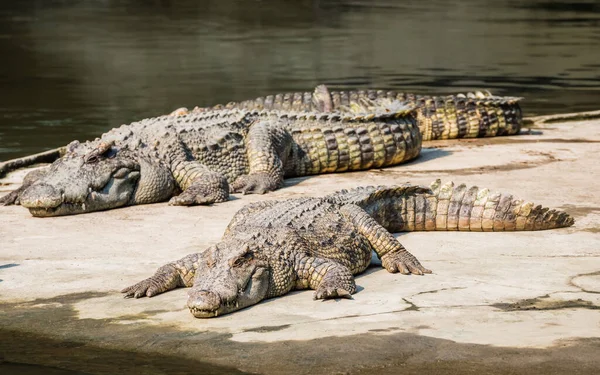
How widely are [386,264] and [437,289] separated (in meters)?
0.57

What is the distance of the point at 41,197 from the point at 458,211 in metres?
3.29

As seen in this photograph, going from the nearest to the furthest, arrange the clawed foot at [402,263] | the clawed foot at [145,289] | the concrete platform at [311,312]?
the concrete platform at [311,312], the clawed foot at [145,289], the clawed foot at [402,263]

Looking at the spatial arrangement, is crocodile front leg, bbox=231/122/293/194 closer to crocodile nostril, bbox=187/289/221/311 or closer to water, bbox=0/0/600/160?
crocodile nostril, bbox=187/289/221/311

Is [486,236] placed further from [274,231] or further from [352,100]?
[352,100]

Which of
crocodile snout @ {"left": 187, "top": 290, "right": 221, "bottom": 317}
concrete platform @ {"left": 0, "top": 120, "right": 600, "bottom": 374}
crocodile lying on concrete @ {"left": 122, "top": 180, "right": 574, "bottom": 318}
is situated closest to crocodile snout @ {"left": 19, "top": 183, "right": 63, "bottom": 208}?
concrete platform @ {"left": 0, "top": 120, "right": 600, "bottom": 374}

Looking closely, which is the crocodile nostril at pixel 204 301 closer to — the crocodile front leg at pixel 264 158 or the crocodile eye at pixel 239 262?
the crocodile eye at pixel 239 262

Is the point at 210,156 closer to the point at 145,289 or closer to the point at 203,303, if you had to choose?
the point at 145,289

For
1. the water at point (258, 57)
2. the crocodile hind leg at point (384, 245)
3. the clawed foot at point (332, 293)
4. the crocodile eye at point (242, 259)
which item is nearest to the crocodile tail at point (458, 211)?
the crocodile hind leg at point (384, 245)

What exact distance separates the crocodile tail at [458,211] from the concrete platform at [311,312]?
0.10 meters

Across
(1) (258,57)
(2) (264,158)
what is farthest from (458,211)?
(1) (258,57)

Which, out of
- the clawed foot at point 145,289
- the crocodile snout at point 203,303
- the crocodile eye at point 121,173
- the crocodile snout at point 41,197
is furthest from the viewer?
the crocodile eye at point 121,173

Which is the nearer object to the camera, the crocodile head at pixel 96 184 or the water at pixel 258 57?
the crocodile head at pixel 96 184

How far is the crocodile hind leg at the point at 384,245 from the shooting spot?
6309 mm

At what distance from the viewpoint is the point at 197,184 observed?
29.2 feet
